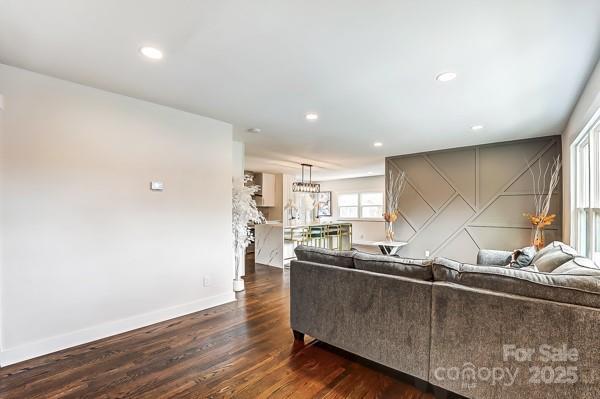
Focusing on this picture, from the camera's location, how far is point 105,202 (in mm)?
2846

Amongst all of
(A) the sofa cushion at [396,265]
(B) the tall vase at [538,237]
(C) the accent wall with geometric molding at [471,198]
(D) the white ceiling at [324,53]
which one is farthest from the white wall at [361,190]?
(A) the sofa cushion at [396,265]

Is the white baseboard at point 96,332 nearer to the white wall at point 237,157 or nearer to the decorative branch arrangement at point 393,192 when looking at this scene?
the white wall at point 237,157

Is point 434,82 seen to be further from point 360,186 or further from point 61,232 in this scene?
point 360,186

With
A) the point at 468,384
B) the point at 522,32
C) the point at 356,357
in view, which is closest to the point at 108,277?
the point at 356,357

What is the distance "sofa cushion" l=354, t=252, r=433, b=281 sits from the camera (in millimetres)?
2037

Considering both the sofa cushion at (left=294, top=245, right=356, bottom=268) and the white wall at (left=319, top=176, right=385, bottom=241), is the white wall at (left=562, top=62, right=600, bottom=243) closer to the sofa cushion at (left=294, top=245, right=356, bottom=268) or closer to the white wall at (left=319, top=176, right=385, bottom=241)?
the sofa cushion at (left=294, top=245, right=356, bottom=268)

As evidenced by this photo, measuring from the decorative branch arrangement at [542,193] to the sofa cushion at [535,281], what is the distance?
2.92 meters

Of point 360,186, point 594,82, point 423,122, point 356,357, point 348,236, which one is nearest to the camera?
point 594,82

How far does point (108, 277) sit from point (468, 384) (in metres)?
3.20

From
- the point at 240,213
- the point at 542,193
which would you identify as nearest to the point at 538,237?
the point at 542,193

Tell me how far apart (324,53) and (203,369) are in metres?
2.64

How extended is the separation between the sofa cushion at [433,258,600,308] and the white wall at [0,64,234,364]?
2859 mm

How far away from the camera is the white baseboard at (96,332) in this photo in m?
2.34

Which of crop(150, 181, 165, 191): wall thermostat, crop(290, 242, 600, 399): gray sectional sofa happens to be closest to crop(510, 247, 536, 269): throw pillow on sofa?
crop(290, 242, 600, 399): gray sectional sofa
